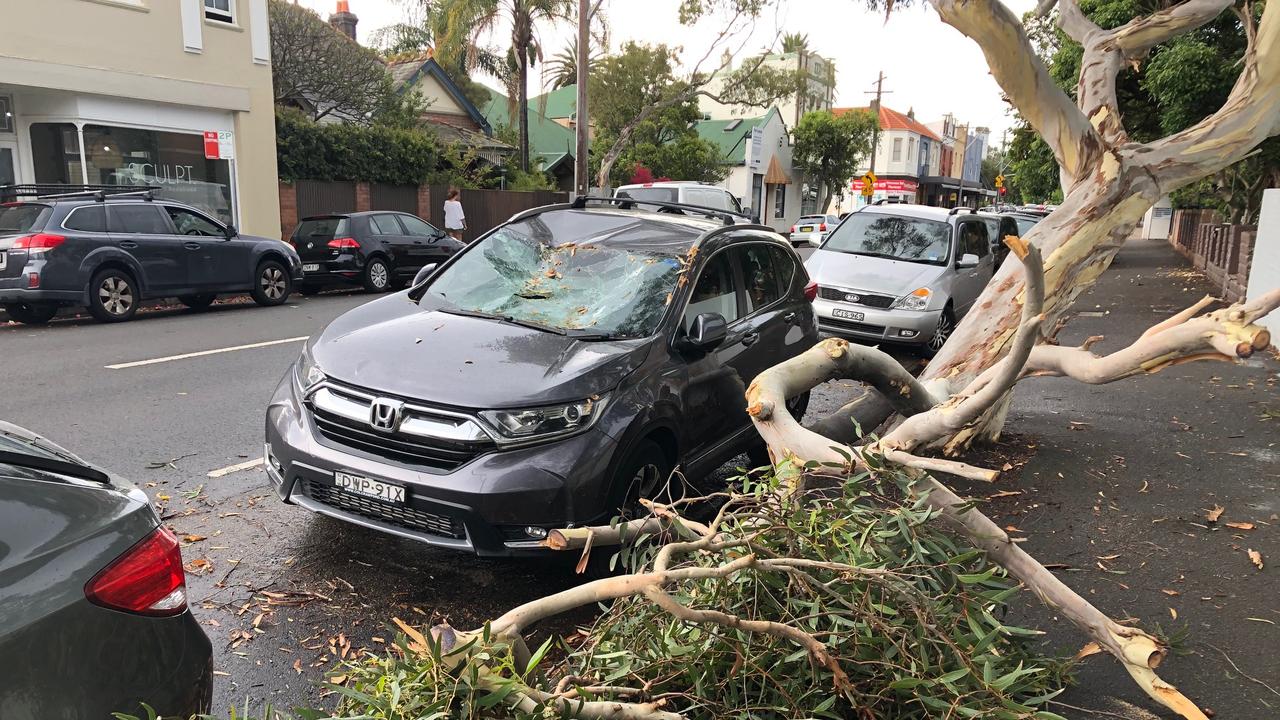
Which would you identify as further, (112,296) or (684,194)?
(684,194)

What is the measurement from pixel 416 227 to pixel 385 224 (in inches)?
32.1

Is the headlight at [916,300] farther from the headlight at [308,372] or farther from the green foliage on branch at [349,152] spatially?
the green foliage on branch at [349,152]

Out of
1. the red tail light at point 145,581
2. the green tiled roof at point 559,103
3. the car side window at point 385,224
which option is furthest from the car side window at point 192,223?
the green tiled roof at point 559,103

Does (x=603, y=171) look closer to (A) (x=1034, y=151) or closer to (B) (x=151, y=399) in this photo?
(A) (x=1034, y=151)

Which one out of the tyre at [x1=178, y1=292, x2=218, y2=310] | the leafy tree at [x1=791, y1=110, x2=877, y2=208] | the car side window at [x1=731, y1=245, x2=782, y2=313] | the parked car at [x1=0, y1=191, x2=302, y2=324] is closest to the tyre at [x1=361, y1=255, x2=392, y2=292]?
the parked car at [x1=0, y1=191, x2=302, y2=324]

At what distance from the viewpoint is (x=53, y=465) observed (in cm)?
243

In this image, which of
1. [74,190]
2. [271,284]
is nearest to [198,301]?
[271,284]

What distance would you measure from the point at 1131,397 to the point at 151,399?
29.7ft

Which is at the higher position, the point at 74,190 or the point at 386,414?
the point at 74,190

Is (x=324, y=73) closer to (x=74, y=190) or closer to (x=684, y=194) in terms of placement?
(x=74, y=190)

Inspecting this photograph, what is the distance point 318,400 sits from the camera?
4336mm

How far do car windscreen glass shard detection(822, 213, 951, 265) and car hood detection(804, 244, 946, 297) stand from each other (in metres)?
0.23

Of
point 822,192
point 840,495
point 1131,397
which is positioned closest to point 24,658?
point 840,495

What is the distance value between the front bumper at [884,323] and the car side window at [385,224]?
31.8 ft
